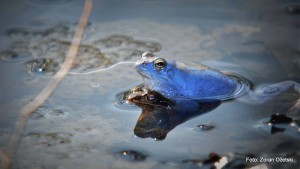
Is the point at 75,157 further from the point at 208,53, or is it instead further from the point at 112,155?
the point at 208,53

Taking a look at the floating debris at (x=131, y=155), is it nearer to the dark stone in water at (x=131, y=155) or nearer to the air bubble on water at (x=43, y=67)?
the dark stone in water at (x=131, y=155)

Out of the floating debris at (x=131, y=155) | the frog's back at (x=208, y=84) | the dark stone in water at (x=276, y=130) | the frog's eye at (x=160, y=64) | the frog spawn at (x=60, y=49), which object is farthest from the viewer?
the frog spawn at (x=60, y=49)

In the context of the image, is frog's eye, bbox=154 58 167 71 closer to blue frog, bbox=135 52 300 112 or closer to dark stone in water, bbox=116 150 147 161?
blue frog, bbox=135 52 300 112

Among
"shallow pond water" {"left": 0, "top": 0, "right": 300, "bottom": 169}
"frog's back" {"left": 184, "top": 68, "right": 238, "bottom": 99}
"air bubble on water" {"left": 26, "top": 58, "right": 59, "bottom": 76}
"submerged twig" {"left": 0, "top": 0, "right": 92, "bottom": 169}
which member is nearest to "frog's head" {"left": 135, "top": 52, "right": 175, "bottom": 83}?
"frog's back" {"left": 184, "top": 68, "right": 238, "bottom": 99}

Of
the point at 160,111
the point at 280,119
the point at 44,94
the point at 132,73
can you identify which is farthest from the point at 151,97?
the point at 280,119

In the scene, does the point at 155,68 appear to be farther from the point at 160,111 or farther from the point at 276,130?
the point at 276,130

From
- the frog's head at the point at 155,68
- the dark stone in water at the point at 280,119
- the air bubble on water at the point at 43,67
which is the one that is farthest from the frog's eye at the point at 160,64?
the air bubble on water at the point at 43,67

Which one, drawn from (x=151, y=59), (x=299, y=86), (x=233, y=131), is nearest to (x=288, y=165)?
(x=233, y=131)
